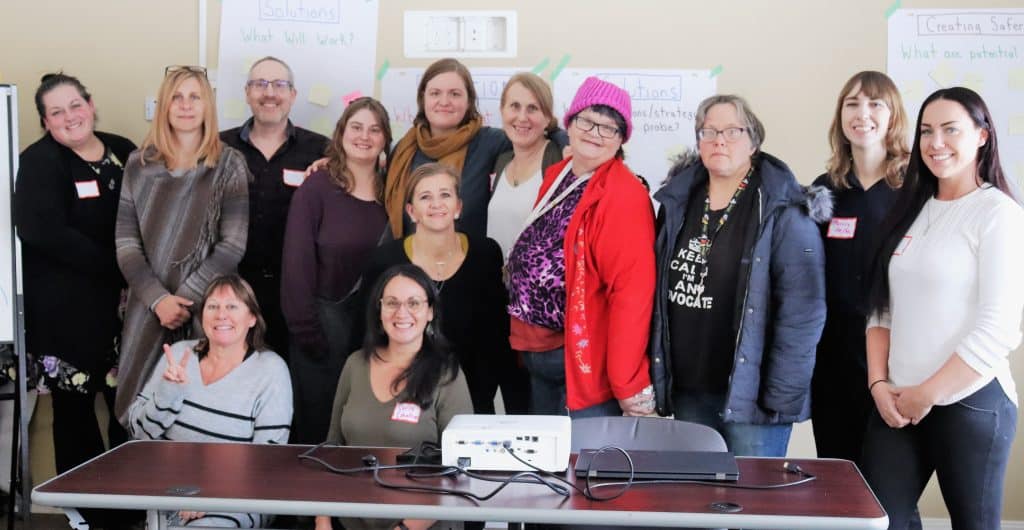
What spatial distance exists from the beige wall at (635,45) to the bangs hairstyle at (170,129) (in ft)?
1.52

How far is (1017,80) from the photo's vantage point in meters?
3.81

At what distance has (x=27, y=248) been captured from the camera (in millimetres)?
3809

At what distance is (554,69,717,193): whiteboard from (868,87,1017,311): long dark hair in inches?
55.8

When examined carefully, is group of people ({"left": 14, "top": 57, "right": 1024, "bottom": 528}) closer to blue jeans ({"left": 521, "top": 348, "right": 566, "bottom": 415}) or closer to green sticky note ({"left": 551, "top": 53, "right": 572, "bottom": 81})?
blue jeans ({"left": 521, "top": 348, "right": 566, "bottom": 415})

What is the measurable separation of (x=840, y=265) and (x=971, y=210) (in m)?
0.76

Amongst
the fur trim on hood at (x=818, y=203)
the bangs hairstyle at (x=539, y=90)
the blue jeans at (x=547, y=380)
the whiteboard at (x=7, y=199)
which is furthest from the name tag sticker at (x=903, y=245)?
the whiteboard at (x=7, y=199)

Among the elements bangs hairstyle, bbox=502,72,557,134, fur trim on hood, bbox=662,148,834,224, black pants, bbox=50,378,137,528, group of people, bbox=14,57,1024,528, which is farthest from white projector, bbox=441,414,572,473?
black pants, bbox=50,378,137,528

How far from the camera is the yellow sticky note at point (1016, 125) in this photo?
12.5ft

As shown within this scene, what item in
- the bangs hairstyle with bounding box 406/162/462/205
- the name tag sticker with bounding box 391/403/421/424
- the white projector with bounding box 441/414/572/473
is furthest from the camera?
the bangs hairstyle with bounding box 406/162/462/205

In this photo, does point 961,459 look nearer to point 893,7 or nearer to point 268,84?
point 893,7

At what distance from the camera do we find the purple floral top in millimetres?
3025

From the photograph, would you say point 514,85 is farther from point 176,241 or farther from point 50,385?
point 50,385

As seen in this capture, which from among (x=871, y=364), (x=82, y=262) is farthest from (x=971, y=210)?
(x=82, y=262)

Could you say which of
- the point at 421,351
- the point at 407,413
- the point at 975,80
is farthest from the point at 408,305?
the point at 975,80
